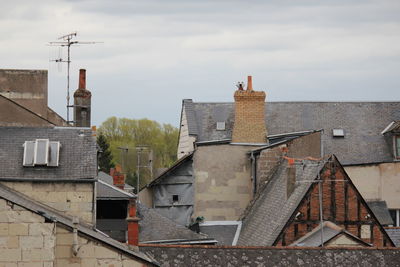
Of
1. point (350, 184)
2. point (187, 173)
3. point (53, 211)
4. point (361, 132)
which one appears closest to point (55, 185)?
point (53, 211)

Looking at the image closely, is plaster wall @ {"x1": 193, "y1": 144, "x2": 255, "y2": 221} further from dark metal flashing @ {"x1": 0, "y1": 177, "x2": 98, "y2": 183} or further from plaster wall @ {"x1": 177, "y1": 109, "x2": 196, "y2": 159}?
dark metal flashing @ {"x1": 0, "y1": 177, "x2": 98, "y2": 183}

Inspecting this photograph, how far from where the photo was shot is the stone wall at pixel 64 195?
36.3 m

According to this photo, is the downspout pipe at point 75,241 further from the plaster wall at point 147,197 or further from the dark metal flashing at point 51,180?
the plaster wall at point 147,197

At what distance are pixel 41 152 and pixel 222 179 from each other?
59.5ft

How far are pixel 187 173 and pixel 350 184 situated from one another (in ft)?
39.0

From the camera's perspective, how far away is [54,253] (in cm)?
3119

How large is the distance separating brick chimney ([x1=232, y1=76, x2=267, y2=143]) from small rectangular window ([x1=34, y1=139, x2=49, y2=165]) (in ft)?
60.6

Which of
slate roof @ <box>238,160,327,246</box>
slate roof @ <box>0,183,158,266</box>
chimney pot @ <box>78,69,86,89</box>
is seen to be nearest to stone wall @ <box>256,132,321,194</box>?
slate roof @ <box>238,160,327,246</box>

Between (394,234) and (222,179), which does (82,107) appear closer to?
(222,179)

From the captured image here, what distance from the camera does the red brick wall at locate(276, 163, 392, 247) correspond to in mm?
43406

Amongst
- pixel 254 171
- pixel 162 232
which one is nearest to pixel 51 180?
pixel 162 232

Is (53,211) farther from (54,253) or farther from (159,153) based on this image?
(159,153)

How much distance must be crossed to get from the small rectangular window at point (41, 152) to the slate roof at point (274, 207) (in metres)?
9.44

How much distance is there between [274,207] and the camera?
46.4 metres
